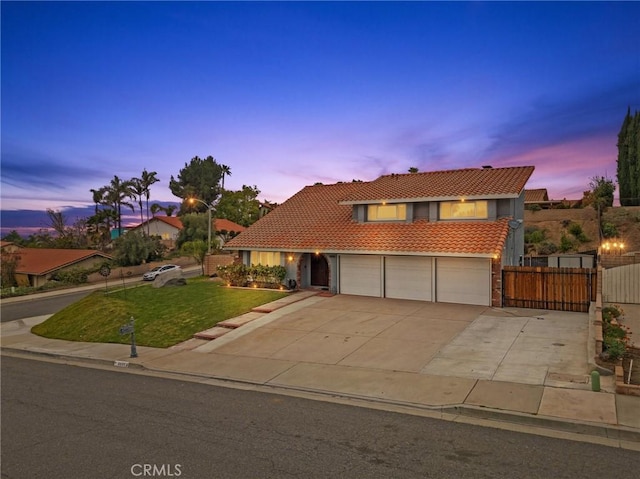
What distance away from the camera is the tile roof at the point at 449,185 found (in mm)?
22750

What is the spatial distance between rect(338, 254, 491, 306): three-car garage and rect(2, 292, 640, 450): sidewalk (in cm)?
102

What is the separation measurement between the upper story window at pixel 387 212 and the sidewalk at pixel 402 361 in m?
5.31

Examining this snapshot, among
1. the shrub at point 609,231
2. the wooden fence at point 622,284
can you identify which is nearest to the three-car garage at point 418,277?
the wooden fence at point 622,284

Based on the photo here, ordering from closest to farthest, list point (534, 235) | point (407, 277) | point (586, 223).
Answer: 1. point (407, 277)
2. point (534, 235)
3. point (586, 223)

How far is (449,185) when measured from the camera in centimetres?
2498

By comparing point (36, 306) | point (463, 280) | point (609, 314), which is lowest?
point (36, 306)

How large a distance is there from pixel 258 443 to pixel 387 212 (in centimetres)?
1900

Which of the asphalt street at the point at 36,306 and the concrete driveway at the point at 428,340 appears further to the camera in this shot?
the asphalt street at the point at 36,306

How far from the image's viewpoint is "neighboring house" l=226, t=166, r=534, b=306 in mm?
21297

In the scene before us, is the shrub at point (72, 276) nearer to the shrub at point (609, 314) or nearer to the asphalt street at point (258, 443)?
the asphalt street at point (258, 443)

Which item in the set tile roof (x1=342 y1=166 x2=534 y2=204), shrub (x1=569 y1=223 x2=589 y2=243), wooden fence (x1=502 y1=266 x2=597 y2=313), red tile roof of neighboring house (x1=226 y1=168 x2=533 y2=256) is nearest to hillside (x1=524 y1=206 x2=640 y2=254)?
shrub (x1=569 y1=223 x2=589 y2=243)

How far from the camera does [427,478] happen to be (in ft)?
22.3

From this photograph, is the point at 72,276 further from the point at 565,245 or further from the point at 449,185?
the point at 565,245

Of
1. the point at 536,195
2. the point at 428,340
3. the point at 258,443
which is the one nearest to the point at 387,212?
the point at 428,340
